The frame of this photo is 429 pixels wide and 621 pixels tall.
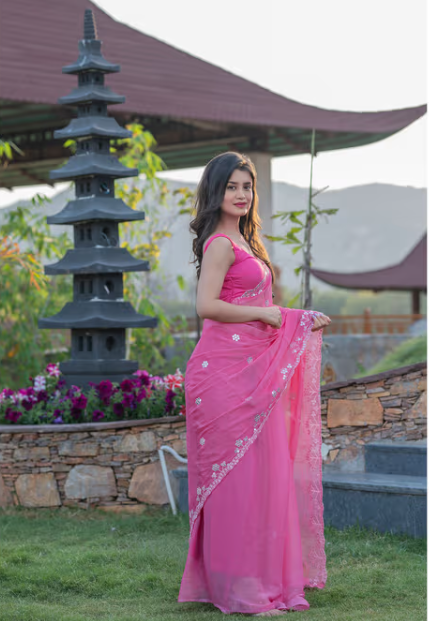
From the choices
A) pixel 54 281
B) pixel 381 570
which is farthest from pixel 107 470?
pixel 54 281

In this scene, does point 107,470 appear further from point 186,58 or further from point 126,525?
point 186,58

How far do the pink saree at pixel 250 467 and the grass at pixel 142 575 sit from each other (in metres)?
0.13

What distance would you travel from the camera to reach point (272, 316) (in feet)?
12.6

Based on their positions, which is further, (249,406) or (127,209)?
(127,209)

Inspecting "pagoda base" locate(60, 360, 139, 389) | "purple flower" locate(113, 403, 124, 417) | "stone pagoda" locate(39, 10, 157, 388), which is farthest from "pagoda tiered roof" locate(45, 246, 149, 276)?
"purple flower" locate(113, 403, 124, 417)

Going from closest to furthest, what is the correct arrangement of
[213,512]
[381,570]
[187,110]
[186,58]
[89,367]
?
[213,512], [381,570], [89,367], [187,110], [186,58]

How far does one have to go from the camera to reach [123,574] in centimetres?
433

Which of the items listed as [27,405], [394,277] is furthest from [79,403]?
[394,277]

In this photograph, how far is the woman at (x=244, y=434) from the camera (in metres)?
3.68

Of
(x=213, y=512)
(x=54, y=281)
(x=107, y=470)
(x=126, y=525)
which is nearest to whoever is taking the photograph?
(x=213, y=512)

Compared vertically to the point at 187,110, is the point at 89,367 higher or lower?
lower

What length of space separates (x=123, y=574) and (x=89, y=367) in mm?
2499

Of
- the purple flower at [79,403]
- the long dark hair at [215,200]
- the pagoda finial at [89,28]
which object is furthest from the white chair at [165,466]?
the pagoda finial at [89,28]

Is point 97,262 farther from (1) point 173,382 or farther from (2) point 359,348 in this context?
(2) point 359,348
